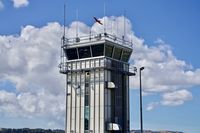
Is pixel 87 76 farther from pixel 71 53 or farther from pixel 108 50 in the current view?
pixel 108 50

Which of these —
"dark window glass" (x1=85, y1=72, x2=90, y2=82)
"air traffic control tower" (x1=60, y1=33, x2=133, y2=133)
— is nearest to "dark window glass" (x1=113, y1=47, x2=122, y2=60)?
"air traffic control tower" (x1=60, y1=33, x2=133, y2=133)

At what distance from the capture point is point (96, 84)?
66750mm

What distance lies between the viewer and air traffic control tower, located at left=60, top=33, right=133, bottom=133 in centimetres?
6588

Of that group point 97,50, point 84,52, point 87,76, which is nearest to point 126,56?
point 97,50

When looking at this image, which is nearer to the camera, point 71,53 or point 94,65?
point 94,65

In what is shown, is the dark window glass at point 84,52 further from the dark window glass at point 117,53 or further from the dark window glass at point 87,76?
the dark window glass at point 117,53

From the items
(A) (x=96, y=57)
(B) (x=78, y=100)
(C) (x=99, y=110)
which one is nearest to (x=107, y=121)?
(C) (x=99, y=110)

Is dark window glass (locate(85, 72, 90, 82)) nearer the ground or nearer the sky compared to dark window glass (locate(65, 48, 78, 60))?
nearer the ground

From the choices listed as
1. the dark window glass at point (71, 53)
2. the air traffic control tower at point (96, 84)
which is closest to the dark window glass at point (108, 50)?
the air traffic control tower at point (96, 84)

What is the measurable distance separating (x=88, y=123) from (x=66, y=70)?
401 inches

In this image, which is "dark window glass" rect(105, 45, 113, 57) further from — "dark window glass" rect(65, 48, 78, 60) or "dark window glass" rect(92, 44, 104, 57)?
"dark window glass" rect(65, 48, 78, 60)

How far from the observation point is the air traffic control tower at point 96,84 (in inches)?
2594

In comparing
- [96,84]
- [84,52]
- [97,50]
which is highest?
[97,50]

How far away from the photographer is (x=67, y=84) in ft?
230
